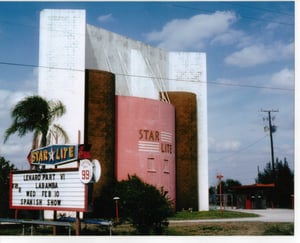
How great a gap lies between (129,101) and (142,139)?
2284 millimetres

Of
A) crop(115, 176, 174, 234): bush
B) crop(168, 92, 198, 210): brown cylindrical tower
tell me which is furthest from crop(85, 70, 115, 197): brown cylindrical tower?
crop(115, 176, 174, 234): bush

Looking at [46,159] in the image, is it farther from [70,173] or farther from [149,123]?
[149,123]

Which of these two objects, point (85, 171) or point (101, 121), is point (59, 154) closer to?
point (85, 171)

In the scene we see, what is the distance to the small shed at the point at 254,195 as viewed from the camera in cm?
4220

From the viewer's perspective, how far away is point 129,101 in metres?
29.5

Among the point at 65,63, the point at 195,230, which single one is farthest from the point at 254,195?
the point at 195,230

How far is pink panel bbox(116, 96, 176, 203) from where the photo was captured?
95.1ft

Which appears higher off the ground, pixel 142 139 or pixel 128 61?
pixel 128 61

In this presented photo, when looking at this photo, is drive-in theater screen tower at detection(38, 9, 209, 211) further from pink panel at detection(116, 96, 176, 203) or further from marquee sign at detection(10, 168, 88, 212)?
marquee sign at detection(10, 168, 88, 212)

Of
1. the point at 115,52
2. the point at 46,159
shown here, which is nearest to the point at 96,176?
the point at 46,159

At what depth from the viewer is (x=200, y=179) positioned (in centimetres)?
3609

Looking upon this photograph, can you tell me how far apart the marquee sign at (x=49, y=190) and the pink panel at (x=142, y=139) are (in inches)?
388

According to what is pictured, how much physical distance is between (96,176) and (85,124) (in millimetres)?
10538

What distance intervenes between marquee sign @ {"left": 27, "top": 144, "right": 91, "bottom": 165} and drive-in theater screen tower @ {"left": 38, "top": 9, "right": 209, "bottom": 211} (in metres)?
2.28
